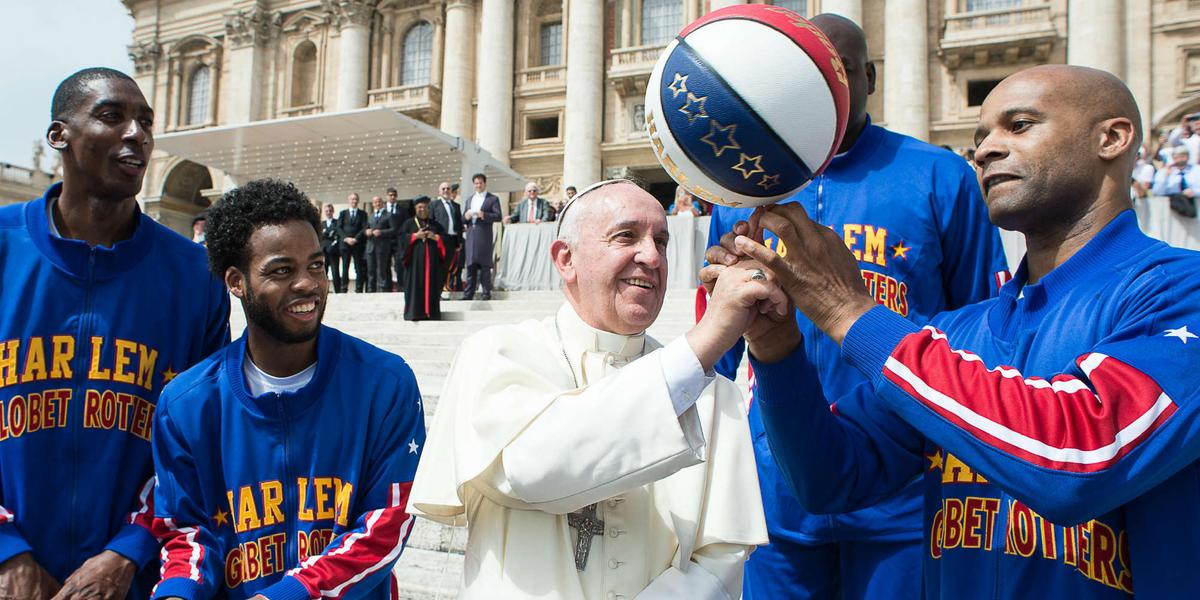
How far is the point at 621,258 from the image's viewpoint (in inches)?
76.8

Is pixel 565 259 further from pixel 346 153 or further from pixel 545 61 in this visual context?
pixel 545 61

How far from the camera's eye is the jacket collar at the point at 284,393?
2.42m

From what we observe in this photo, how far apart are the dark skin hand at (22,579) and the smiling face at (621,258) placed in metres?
1.86

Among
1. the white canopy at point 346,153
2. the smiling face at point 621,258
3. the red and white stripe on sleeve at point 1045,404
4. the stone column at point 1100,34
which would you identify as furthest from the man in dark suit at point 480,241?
the stone column at point 1100,34

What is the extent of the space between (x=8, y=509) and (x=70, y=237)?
0.89m

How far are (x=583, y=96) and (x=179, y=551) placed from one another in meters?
25.5

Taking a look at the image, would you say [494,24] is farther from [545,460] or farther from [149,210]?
[545,460]

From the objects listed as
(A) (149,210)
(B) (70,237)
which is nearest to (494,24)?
(A) (149,210)

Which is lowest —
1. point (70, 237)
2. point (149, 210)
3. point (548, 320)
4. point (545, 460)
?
point (545, 460)

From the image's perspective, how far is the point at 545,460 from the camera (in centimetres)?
161

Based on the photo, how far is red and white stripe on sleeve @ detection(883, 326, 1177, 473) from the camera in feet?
4.34

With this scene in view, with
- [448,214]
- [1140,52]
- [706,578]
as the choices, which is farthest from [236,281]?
[1140,52]

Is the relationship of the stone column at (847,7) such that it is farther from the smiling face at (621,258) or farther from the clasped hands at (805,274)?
the clasped hands at (805,274)

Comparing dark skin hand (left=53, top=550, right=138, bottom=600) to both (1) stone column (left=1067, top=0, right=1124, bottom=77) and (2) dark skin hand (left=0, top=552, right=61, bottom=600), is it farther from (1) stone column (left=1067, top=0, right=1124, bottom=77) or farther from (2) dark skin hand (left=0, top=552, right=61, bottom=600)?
(1) stone column (left=1067, top=0, right=1124, bottom=77)
